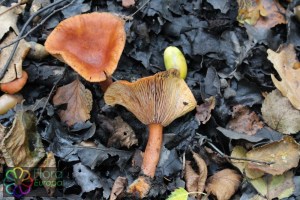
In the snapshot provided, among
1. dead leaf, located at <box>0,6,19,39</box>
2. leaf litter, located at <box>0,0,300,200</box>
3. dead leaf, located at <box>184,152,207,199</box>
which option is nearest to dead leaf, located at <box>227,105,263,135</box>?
leaf litter, located at <box>0,0,300,200</box>

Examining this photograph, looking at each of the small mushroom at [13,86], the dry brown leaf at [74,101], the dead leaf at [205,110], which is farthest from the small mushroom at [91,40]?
the dead leaf at [205,110]

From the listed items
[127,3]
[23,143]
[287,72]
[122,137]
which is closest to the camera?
[23,143]

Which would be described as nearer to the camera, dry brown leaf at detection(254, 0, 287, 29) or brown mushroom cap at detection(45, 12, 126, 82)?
brown mushroom cap at detection(45, 12, 126, 82)

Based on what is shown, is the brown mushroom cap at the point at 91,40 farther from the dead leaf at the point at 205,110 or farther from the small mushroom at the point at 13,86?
the dead leaf at the point at 205,110

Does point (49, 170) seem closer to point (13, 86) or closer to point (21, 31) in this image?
point (13, 86)

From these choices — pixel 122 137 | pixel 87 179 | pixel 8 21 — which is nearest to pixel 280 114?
pixel 122 137

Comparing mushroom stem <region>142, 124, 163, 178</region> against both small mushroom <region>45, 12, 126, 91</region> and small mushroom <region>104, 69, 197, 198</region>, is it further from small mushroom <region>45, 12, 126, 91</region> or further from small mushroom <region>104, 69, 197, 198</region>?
small mushroom <region>45, 12, 126, 91</region>
